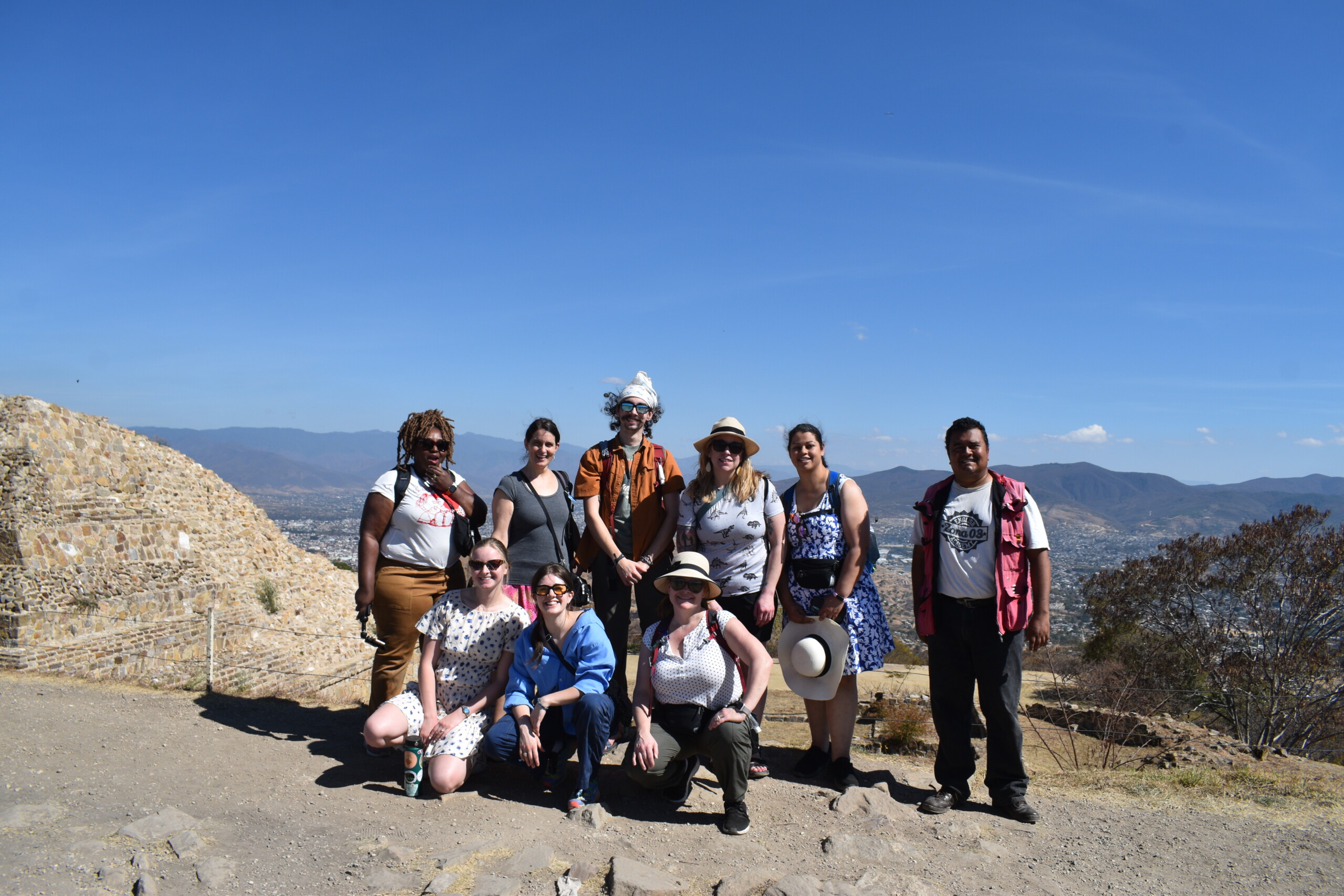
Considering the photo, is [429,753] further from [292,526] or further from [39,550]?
[292,526]

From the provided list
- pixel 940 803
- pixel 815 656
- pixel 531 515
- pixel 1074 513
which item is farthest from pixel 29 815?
pixel 1074 513

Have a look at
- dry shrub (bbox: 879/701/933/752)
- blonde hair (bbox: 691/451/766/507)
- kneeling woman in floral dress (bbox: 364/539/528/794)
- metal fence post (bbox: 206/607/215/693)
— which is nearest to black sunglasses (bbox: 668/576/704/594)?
blonde hair (bbox: 691/451/766/507)

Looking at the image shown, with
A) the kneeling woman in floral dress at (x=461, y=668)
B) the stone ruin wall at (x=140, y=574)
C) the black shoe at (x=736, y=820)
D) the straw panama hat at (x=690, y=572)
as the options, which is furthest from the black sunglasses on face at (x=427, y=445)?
the stone ruin wall at (x=140, y=574)

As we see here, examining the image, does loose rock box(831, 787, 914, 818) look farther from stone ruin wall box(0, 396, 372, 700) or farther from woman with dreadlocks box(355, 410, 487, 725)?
stone ruin wall box(0, 396, 372, 700)

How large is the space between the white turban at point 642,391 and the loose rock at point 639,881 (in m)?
2.56

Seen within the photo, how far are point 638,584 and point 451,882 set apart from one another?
6.43 feet

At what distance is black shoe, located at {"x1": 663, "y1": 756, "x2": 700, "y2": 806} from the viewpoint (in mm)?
3941

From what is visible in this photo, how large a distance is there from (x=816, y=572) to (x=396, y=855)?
256 cm

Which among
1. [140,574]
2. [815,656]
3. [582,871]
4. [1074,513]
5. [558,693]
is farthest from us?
[1074,513]

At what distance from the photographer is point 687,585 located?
382 centimetres

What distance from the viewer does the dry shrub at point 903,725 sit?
6.68 m

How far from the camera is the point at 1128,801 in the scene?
4.42m

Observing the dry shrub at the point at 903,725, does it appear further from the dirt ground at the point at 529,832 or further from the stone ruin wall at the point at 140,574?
the stone ruin wall at the point at 140,574

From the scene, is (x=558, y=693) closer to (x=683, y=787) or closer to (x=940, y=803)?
(x=683, y=787)
